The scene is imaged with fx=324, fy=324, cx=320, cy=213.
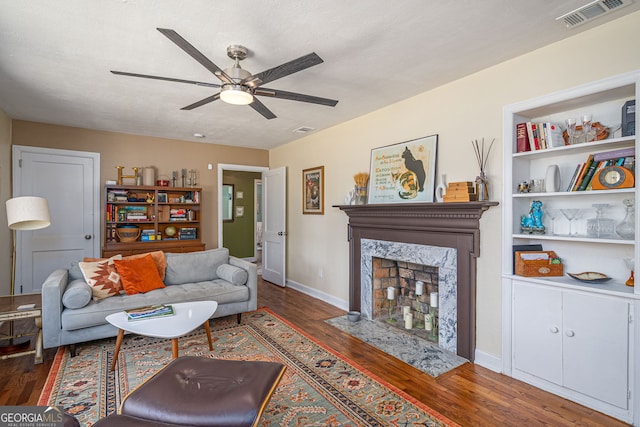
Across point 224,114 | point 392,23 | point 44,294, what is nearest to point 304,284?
point 224,114

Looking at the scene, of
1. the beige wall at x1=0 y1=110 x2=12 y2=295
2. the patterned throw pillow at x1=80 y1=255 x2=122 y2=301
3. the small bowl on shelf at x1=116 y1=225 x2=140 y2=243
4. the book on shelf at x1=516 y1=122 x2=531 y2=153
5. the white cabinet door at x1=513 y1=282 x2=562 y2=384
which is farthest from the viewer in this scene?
the small bowl on shelf at x1=116 y1=225 x2=140 y2=243

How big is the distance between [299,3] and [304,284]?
4.16 meters

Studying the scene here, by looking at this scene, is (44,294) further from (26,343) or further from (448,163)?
(448,163)

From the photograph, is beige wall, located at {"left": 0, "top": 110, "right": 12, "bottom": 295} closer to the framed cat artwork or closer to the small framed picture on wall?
the small framed picture on wall

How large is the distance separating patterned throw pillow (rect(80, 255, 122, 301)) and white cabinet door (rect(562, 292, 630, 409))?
397 centimetres

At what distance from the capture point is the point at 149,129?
482cm

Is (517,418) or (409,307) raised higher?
(409,307)

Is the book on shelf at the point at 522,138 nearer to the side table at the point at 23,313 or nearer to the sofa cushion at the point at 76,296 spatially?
the sofa cushion at the point at 76,296

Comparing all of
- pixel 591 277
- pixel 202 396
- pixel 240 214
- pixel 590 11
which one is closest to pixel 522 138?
pixel 590 11

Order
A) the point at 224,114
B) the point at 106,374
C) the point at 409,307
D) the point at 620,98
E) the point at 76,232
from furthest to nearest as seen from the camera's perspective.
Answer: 1. the point at 76,232
2. the point at 224,114
3. the point at 409,307
4. the point at 106,374
5. the point at 620,98

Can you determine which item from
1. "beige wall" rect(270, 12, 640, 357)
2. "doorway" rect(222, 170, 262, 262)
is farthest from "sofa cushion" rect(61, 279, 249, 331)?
"doorway" rect(222, 170, 262, 262)

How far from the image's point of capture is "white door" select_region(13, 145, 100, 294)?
14.4 ft

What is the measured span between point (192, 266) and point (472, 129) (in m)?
3.46

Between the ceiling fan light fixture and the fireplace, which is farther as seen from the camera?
the fireplace
